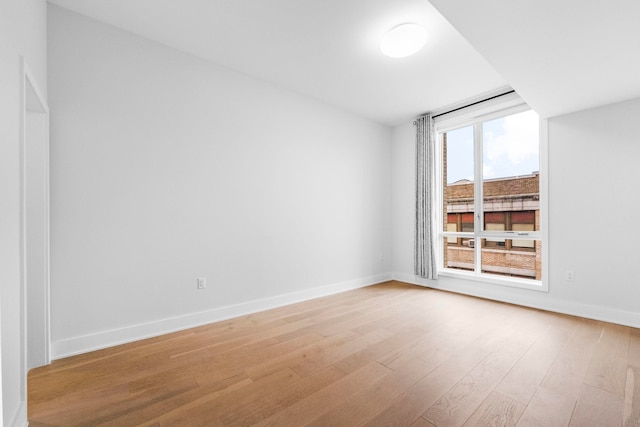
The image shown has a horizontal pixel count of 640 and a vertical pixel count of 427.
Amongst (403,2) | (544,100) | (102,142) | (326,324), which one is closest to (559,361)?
(326,324)

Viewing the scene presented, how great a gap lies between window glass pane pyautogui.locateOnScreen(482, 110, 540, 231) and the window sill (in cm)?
72

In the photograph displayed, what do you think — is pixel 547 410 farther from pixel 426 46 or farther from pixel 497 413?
pixel 426 46

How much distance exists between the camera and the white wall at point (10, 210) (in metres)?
1.21

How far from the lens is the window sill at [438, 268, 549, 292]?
3419mm

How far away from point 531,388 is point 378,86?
342 cm

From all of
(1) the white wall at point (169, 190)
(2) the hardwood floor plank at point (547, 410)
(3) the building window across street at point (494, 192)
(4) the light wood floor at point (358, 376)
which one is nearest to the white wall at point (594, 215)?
(3) the building window across street at point (494, 192)

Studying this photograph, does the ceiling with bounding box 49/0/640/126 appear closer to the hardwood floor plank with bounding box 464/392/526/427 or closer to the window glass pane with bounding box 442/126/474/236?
the window glass pane with bounding box 442/126/474/236

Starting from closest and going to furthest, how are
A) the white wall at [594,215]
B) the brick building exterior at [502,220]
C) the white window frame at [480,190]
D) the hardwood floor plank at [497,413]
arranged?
the hardwood floor plank at [497,413] < the white wall at [594,215] < the white window frame at [480,190] < the brick building exterior at [502,220]

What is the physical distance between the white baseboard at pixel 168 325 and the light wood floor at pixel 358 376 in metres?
0.10

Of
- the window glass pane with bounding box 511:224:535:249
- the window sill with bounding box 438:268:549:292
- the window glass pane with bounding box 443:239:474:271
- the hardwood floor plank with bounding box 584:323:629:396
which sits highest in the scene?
Answer: the window glass pane with bounding box 511:224:535:249

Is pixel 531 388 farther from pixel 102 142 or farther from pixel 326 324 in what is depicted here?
pixel 102 142

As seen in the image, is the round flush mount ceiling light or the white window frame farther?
the white window frame

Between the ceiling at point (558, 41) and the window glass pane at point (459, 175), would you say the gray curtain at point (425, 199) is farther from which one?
the ceiling at point (558, 41)

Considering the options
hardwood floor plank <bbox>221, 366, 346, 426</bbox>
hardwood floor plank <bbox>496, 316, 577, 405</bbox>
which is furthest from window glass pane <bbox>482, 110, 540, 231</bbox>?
hardwood floor plank <bbox>221, 366, 346, 426</bbox>
